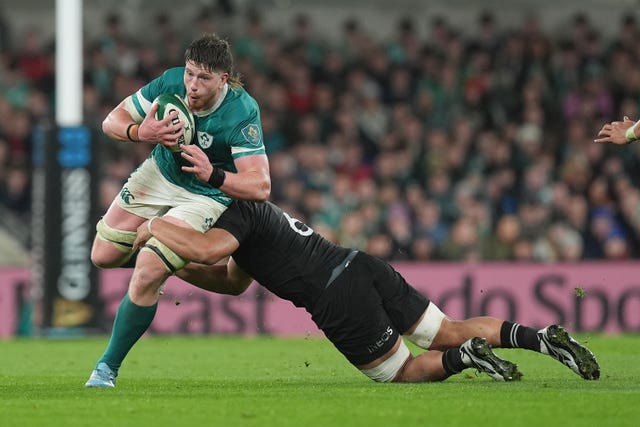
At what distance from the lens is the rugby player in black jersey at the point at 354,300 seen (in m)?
8.09

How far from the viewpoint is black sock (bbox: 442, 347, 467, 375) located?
26.3ft

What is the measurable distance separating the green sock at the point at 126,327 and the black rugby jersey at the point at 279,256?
743mm

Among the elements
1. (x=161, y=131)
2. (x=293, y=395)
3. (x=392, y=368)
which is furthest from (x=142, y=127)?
(x=392, y=368)

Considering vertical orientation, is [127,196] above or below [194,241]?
above

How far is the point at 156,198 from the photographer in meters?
8.62

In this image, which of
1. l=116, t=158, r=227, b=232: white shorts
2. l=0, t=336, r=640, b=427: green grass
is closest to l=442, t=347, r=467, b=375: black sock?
l=0, t=336, r=640, b=427: green grass

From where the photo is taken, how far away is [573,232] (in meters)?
16.5

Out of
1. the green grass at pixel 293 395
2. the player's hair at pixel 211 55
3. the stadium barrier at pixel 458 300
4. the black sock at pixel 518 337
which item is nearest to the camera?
the green grass at pixel 293 395

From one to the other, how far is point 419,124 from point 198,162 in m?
10.7

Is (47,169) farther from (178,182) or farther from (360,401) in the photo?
(360,401)

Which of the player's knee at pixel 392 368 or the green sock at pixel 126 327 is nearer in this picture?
the green sock at pixel 126 327

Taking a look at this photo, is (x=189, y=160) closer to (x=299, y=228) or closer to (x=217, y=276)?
(x=299, y=228)

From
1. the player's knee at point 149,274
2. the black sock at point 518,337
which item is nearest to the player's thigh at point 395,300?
the black sock at point 518,337

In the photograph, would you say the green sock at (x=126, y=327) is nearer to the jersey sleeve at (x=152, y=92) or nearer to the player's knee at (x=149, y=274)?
the player's knee at (x=149, y=274)
